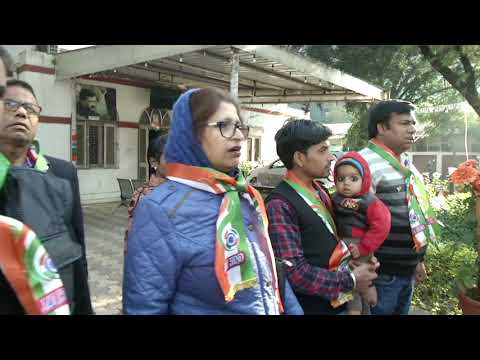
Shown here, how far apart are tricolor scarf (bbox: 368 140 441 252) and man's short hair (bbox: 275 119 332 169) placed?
65 centimetres

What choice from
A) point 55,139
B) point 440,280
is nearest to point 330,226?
point 440,280

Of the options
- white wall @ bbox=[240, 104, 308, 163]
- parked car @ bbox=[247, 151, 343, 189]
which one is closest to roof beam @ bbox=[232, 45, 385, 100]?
parked car @ bbox=[247, 151, 343, 189]

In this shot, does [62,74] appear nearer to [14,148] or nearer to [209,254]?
[14,148]

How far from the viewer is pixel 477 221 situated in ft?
10.7

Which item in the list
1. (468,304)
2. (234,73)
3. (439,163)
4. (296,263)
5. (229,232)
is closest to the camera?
(229,232)

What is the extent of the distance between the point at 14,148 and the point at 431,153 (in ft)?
79.9

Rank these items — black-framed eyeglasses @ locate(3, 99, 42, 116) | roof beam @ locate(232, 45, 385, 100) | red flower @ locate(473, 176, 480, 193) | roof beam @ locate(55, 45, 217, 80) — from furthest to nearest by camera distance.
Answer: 1. roof beam @ locate(232, 45, 385, 100)
2. roof beam @ locate(55, 45, 217, 80)
3. red flower @ locate(473, 176, 480, 193)
4. black-framed eyeglasses @ locate(3, 99, 42, 116)

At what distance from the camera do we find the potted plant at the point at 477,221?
9.87ft

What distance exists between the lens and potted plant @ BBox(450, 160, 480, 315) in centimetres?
301

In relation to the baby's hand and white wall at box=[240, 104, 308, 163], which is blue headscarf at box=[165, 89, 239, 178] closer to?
the baby's hand

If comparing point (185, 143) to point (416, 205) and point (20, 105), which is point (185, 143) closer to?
point (20, 105)

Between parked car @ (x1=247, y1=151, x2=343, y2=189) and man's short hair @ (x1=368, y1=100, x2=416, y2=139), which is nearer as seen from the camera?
man's short hair @ (x1=368, y1=100, x2=416, y2=139)

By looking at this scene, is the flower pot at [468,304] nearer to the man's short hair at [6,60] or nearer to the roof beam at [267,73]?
the man's short hair at [6,60]

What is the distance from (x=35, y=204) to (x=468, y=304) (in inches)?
124
